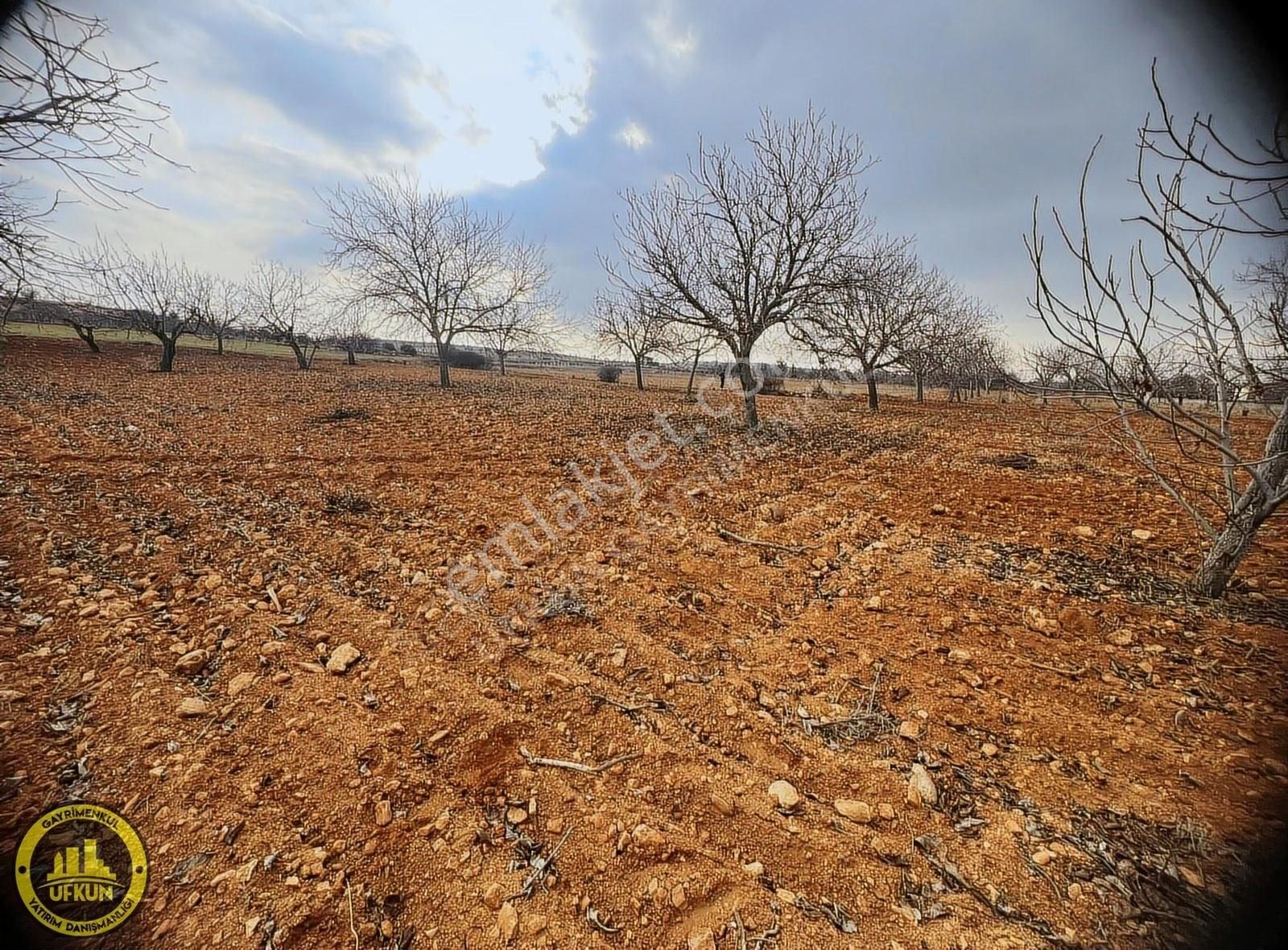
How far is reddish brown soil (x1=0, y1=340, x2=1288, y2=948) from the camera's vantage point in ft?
4.50

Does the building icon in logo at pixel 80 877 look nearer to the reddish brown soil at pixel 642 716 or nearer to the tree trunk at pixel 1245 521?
the reddish brown soil at pixel 642 716

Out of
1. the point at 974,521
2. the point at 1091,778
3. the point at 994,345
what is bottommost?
the point at 1091,778

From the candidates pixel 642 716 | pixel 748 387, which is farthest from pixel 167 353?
pixel 642 716

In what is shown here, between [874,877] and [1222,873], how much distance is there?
39.4 inches

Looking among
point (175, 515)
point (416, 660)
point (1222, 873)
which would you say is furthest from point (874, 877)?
point (175, 515)

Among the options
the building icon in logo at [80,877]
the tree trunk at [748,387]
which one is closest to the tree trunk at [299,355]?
the tree trunk at [748,387]

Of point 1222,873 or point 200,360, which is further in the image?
point 200,360

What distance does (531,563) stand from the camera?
11.5 ft

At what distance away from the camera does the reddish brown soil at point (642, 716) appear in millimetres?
1372

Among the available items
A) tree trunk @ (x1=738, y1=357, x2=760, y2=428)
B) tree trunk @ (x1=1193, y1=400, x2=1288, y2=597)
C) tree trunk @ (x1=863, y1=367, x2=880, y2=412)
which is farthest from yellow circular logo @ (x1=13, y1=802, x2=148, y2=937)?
tree trunk @ (x1=863, y1=367, x2=880, y2=412)

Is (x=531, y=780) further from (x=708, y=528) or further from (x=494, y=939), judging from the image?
(x=708, y=528)

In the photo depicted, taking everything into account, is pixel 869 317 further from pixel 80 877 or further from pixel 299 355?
pixel 299 355

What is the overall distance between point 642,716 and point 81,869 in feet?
6.21

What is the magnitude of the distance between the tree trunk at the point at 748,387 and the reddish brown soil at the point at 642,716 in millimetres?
4946
